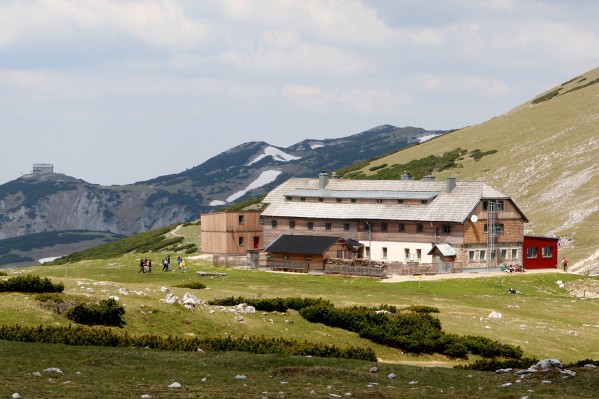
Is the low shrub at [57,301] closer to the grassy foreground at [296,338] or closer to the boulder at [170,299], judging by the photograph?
the grassy foreground at [296,338]

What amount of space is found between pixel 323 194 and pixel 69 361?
8556 centimetres

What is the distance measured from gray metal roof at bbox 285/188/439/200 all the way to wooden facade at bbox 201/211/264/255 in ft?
20.2

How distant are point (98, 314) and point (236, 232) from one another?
245ft

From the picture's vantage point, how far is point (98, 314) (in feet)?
139

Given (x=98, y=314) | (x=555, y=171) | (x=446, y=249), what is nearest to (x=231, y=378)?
(x=98, y=314)

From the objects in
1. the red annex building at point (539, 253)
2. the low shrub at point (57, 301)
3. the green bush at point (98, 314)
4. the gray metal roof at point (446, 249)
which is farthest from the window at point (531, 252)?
the green bush at point (98, 314)

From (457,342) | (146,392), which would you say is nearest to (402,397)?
(146,392)

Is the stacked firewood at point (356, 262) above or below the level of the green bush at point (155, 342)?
above

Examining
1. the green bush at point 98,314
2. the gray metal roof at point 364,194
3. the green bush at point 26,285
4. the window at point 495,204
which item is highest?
the gray metal roof at point 364,194

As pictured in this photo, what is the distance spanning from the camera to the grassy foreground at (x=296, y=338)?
27.6 metres

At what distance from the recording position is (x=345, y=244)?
106m

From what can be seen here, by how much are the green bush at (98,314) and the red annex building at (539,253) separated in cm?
7054

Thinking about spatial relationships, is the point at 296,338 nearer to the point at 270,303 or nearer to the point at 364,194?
the point at 270,303

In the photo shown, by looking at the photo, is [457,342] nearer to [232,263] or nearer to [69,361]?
[69,361]
